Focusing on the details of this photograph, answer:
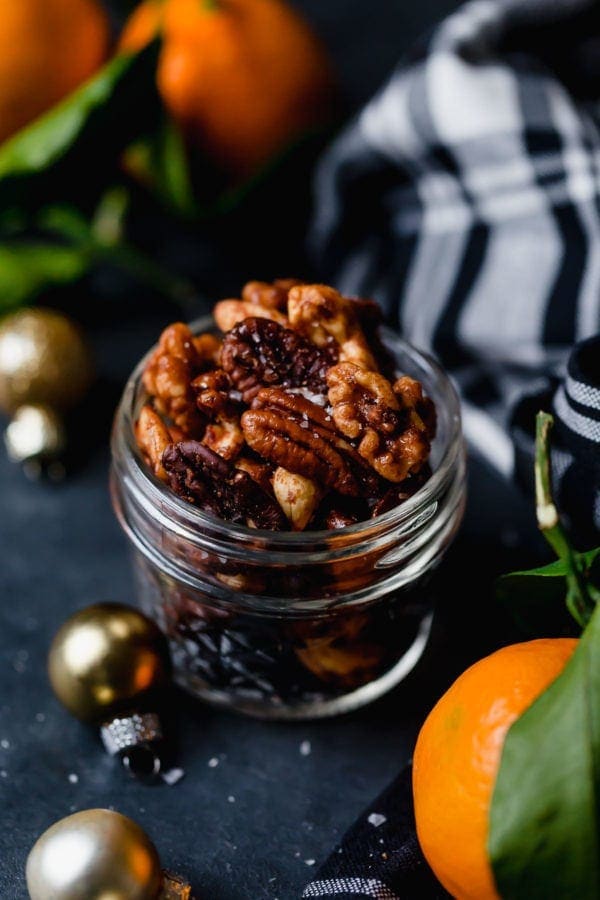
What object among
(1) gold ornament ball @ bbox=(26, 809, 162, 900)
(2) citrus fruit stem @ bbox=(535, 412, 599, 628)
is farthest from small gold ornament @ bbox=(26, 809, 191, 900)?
(2) citrus fruit stem @ bbox=(535, 412, 599, 628)

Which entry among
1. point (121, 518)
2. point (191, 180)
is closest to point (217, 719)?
point (121, 518)

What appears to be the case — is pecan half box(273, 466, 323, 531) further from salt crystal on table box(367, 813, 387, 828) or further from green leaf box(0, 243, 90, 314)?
green leaf box(0, 243, 90, 314)

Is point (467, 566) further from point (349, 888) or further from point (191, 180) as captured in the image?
point (191, 180)

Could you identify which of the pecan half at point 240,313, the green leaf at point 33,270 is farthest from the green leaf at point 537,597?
the green leaf at point 33,270

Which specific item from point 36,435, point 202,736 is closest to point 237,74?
point 36,435

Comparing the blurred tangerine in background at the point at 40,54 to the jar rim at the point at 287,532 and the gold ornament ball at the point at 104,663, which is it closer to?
the jar rim at the point at 287,532

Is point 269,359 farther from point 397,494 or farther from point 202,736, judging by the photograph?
point 202,736

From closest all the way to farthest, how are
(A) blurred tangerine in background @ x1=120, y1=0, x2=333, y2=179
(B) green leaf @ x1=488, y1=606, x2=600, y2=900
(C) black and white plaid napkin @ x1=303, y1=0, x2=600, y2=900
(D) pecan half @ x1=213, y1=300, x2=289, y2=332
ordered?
1. (B) green leaf @ x1=488, y1=606, x2=600, y2=900
2. (D) pecan half @ x1=213, y1=300, x2=289, y2=332
3. (C) black and white plaid napkin @ x1=303, y1=0, x2=600, y2=900
4. (A) blurred tangerine in background @ x1=120, y1=0, x2=333, y2=179
